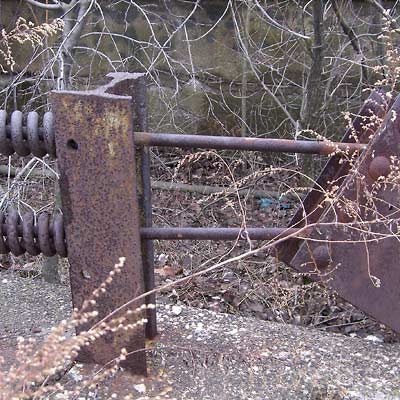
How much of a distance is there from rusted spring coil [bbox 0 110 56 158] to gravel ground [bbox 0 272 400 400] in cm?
72

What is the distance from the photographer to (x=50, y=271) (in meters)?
3.64

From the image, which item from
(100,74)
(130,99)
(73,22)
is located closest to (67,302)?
(130,99)

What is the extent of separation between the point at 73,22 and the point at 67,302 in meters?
2.23

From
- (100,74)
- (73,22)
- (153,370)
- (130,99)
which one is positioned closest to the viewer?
(130,99)

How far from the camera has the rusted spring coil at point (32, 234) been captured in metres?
1.77

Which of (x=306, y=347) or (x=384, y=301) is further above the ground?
(x=384, y=301)

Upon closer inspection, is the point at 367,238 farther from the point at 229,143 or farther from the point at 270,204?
the point at 270,204

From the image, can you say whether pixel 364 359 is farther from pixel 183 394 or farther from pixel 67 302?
pixel 67 302

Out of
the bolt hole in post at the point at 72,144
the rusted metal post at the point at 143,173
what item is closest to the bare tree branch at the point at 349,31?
the rusted metal post at the point at 143,173

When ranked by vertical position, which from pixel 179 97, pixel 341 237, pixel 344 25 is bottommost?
pixel 341 237

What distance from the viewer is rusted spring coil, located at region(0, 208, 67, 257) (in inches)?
69.8

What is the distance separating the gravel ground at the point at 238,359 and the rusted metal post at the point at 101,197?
19cm

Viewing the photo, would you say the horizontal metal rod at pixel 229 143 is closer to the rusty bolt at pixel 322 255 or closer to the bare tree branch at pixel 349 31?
the rusty bolt at pixel 322 255

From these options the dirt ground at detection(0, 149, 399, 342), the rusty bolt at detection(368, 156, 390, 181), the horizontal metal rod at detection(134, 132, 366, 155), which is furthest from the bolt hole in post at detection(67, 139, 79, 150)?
the dirt ground at detection(0, 149, 399, 342)
